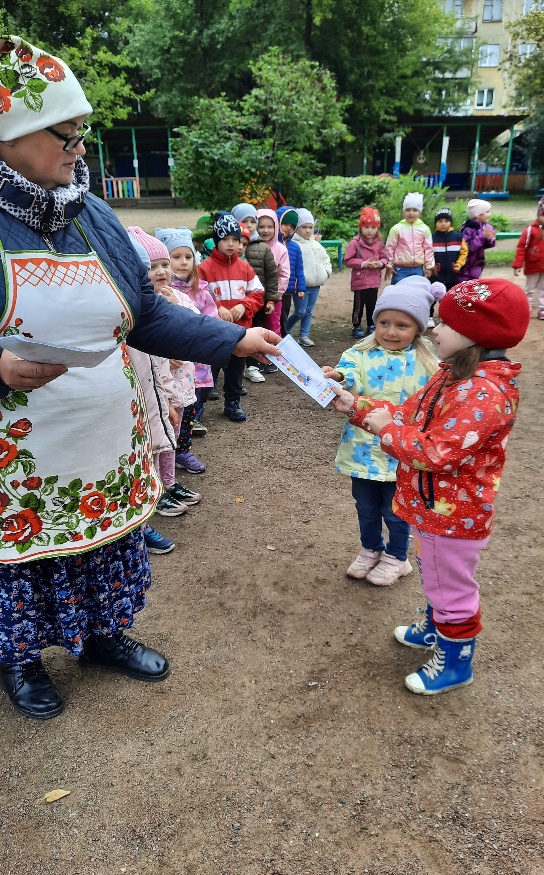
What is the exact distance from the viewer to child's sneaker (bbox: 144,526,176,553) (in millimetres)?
3559

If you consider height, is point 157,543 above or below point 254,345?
below

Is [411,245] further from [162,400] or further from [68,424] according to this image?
[68,424]

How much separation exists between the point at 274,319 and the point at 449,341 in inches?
191

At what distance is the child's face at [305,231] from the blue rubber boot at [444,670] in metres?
6.17

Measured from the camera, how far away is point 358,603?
304cm

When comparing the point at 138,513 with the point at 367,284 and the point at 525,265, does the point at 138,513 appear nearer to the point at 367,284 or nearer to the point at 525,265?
the point at 367,284

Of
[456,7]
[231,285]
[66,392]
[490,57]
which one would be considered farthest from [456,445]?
[490,57]

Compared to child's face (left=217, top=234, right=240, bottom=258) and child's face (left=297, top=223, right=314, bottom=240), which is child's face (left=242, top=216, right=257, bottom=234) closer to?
child's face (left=297, top=223, right=314, bottom=240)

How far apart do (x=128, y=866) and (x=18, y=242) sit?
6.06ft

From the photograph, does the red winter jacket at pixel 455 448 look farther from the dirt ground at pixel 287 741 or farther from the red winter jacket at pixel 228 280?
the red winter jacket at pixel 228 280

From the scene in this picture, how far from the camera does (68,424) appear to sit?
1.92 meters

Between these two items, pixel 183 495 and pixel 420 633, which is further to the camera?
pixel 183 495

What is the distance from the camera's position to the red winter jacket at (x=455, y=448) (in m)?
2.02

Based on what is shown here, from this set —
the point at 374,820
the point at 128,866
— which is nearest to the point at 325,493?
the point at 374,820
